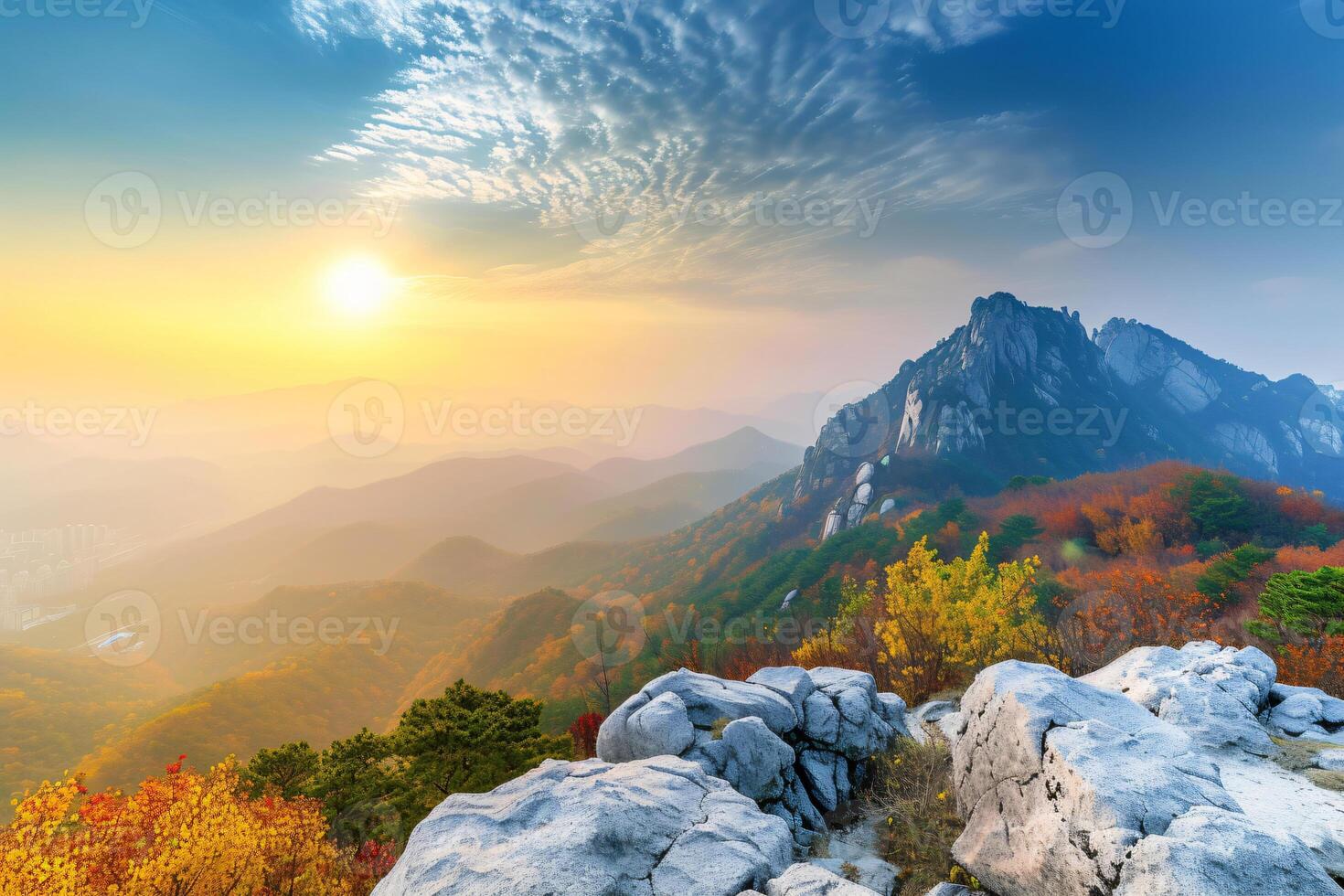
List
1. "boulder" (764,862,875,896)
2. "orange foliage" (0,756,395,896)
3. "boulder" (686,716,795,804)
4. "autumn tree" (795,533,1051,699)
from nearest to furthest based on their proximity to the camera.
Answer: "boulder" (764,862,875,896) < "orange foliage" (0,756,395,896) < "boulder" (686,716,795,804) < "autumn tree" (795,533,1051,699)

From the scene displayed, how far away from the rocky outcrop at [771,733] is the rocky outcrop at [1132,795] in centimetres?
476

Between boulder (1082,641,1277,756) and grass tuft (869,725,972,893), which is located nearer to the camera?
grass tuft (869,725,972,893)

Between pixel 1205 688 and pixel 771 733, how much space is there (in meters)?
10.1

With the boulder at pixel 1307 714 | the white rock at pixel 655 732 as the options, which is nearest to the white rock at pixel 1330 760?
the boulder at pixel 1307 714

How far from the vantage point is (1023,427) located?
497 ft

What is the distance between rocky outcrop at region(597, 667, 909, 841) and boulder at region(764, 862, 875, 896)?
582cm

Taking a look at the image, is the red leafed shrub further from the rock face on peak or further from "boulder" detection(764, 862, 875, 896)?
the rock face on peak

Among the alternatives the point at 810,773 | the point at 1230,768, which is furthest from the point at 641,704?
the point at 1230,768

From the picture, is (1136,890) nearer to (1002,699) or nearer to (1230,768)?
(1002,699)

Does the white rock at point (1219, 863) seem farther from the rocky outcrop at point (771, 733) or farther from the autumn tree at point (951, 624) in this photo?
the autumn tree at point (951, 624)

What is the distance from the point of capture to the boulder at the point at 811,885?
7.24m

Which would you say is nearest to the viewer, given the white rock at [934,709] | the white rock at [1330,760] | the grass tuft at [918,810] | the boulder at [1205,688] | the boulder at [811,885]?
the boulder at [811,885]

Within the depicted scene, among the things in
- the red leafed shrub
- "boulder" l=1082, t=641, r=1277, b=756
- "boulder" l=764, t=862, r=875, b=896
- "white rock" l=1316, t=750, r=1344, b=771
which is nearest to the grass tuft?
"boulder" l=764, t=862, r=875, b=896

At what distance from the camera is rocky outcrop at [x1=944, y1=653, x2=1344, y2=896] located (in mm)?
6324
